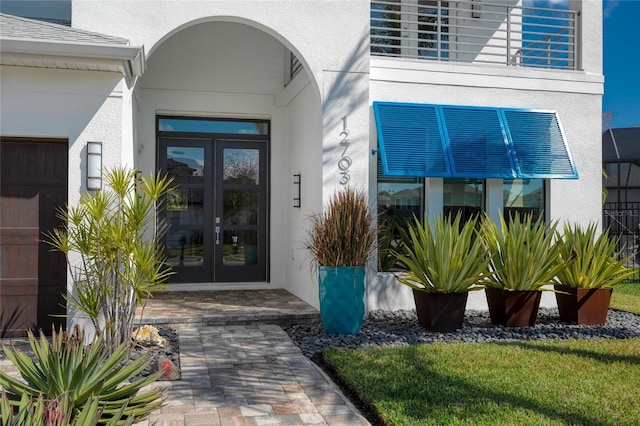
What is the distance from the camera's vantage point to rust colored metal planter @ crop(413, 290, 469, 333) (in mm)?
8312

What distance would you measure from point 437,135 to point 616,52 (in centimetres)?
3170

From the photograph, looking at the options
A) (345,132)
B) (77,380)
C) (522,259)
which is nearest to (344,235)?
(345,132)

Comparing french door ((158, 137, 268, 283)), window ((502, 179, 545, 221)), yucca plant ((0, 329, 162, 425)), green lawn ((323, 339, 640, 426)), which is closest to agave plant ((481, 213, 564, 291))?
green lawn ((323, 339, 640, 426))

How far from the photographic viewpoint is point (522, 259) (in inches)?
337

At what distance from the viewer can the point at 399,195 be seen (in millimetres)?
10312

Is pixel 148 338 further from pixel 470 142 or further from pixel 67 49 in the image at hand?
pixel 470 142

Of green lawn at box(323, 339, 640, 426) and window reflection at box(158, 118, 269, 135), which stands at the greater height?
window reflection at box(158, 118, 269, 135)

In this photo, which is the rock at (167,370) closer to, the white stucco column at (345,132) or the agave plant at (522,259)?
the white stucco column at (345,132)

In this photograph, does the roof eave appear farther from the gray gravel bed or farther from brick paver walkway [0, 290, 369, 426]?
the gray gravel bed

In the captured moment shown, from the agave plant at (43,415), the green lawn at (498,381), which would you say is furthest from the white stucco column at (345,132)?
the agave plant at (43,415)

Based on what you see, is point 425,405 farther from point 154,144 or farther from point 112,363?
point 154,144

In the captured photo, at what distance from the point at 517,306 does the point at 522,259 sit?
0.74 m

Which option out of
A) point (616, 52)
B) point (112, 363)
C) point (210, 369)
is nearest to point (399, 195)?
point (210, 369)

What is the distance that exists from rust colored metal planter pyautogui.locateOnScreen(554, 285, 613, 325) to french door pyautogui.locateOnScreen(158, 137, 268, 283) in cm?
601
